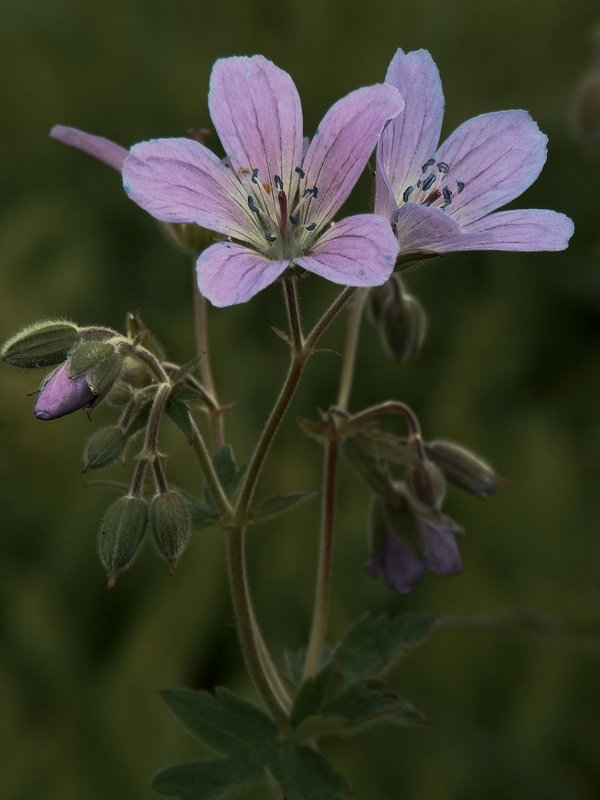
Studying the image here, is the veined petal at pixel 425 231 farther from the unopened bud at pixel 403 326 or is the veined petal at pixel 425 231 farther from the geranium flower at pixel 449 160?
the unopened bud at pixel 403 326

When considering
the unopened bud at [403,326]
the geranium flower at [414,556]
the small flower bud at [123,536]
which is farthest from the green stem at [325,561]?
the small flower bud at [123,536]

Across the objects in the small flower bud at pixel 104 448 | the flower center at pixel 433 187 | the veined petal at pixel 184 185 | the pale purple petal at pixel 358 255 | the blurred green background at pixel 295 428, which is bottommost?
the blurred green background at pixel 295 428

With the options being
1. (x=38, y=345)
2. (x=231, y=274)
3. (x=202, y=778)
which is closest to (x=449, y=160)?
(x=231, y=274)

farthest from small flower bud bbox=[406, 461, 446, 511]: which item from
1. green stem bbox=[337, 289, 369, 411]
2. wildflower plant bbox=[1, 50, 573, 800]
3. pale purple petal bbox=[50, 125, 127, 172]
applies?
pale purple petal bbox=[50, 125, 127, 172]

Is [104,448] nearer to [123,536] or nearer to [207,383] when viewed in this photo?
[123,536]

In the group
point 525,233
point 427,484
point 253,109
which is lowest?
point 427,484

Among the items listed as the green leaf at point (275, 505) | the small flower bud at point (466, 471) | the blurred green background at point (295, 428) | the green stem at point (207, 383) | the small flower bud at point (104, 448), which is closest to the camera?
the small flower bud at point (104, 448)

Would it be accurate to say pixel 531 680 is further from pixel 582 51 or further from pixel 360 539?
pixel 582 51
